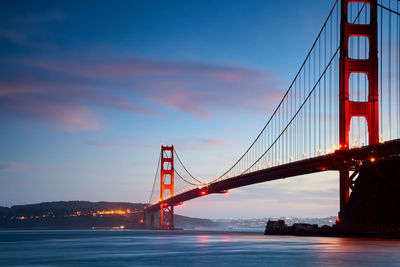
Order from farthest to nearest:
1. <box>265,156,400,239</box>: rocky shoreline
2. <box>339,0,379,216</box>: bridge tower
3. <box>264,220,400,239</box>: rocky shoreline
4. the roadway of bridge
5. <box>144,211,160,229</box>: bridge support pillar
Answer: <box>144,211,160,229</box>: bridge support pillar
<box>339,0,379,216</box>: bridge tower
<box>265,156,400,239</box>: rocky shoreline
the roadway of bridge
<box>264,220,400,239</box>: rocky shoreline

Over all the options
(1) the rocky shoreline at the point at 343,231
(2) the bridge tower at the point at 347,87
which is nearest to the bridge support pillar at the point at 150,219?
(1) the rocky shoreline at the point at 343,231

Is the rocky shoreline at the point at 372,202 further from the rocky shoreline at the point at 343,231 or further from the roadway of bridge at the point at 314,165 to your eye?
the roadway of bridge at the point at 314,165

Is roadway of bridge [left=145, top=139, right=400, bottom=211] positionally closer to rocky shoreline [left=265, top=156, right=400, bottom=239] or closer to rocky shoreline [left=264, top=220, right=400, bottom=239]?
rocky shoreline [left=265, top=156, right=400, bottom=239]

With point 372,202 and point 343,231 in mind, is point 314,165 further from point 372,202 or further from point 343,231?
point 372,202

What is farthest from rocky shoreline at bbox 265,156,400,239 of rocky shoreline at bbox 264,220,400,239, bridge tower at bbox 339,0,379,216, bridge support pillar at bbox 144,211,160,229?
bridge support pillar at bbox 144,211,160,229

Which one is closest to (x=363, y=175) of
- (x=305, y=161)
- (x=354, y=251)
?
(x=305, y=161)

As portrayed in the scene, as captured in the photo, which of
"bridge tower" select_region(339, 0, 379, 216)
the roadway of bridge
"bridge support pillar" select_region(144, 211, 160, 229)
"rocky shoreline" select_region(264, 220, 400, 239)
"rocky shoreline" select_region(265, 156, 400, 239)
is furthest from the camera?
"bridge support pillar" select_region(144, 211, 160, 229)

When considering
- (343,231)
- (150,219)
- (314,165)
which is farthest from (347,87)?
(150,219)

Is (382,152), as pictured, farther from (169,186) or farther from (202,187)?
(169,186)
